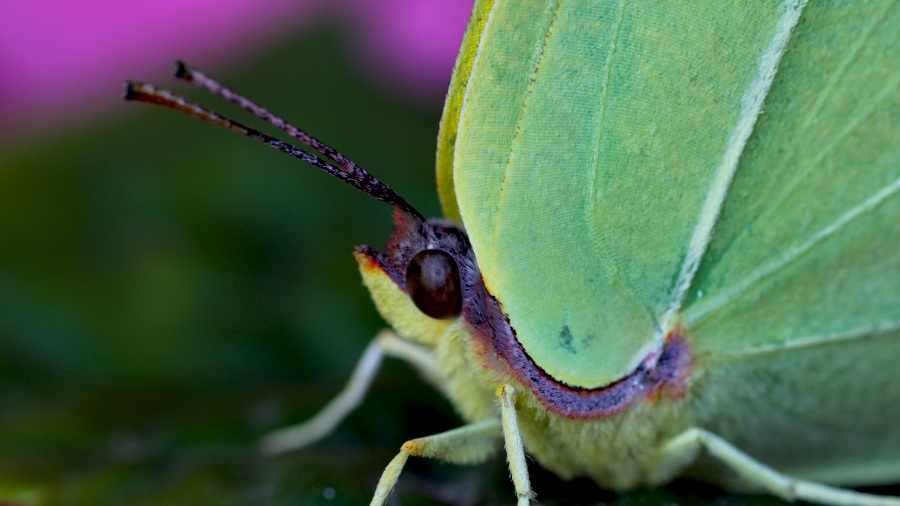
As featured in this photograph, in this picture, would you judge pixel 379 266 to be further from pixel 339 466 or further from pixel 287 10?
pixel 287 10

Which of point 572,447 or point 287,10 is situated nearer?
point 572,447

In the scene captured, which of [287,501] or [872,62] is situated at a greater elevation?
[872,62]

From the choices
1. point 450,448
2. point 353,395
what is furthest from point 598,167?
point 353,395

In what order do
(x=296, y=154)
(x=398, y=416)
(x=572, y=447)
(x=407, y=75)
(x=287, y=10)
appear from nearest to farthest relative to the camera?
(x=296, y=154) → (x=572, y=447) → (x=398, y=416) → (x=407, y=75) → (x=287, y=10)

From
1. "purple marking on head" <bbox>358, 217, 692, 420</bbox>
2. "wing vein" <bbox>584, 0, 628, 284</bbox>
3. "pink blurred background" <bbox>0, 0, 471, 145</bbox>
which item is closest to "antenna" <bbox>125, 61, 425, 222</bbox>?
"purple marking on head" <bbox>358, 217, 692, 420</bbox>

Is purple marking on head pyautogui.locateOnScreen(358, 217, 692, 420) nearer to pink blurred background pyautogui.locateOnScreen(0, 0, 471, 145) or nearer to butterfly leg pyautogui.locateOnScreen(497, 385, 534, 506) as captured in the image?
butterfly leg pyautogui.locateOnScreen(497, 385, 534, 506)

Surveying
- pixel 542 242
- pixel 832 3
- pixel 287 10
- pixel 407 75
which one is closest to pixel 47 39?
pixel 287 10

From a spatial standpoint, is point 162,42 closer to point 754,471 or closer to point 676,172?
point 676,172

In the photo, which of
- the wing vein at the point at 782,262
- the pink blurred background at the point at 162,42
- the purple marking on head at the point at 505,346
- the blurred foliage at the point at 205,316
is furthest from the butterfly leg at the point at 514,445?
the pink blurred background at the point at 162,42
